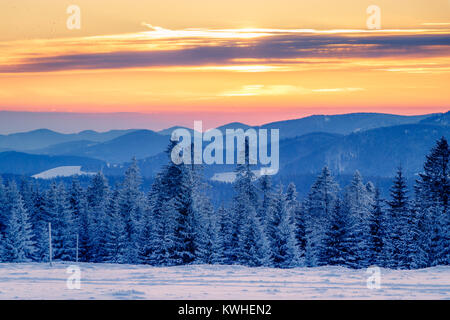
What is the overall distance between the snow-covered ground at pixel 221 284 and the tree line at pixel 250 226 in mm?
16918

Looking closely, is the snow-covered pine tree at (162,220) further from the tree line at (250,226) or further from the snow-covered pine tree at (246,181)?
the snow-covered pine tree at (246,181)

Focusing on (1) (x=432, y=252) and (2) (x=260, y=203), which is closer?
(1) (x=432, y=252)

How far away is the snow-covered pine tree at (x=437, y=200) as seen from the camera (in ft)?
136

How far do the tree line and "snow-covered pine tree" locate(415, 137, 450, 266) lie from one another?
0.08 meters

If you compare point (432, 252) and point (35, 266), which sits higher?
point (35, 266)

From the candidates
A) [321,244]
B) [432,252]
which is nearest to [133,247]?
[321,244]

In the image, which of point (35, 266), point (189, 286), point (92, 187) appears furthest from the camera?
point (92, 187)

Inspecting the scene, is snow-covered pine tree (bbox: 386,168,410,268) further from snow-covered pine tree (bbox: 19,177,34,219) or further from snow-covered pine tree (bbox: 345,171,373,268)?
snow-covered pine tree (bbox: 19,177,34,219)

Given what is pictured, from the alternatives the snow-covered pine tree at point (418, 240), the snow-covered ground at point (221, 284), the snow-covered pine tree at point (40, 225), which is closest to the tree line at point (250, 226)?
the snow-covered pine tree at point (418, 240)

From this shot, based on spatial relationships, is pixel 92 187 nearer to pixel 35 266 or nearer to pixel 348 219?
pixel 348 219

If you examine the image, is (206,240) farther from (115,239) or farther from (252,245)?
(115,239)

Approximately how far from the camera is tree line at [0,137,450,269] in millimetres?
44094
